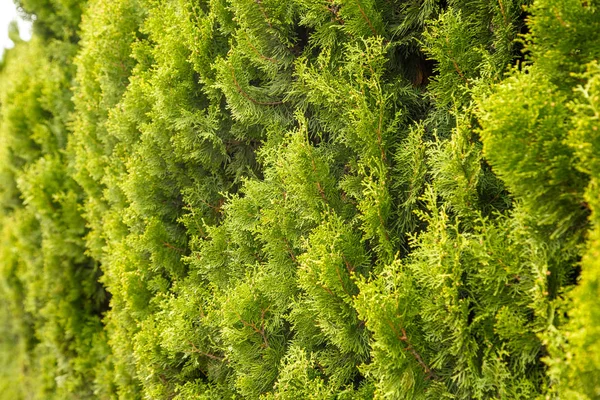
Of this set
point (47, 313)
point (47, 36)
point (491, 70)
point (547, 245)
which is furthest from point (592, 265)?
point (47, 36)

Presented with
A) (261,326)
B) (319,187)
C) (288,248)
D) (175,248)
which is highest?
(175,248)

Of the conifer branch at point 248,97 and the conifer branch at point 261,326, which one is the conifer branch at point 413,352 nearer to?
the conifer branch at point 261,326

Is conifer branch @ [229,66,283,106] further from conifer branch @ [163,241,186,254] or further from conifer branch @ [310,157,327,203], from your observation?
conifer branch @ [163,241,186,254]

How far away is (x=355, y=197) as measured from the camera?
323cm

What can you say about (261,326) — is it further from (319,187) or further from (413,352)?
(413,352)

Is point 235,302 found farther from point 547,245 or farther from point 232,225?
point 547,245

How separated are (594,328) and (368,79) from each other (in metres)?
1.81

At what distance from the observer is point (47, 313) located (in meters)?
7.90

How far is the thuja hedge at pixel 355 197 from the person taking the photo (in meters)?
2.20

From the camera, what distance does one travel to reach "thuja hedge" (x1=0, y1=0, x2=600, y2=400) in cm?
220

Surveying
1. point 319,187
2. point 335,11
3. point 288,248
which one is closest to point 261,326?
point 288,248

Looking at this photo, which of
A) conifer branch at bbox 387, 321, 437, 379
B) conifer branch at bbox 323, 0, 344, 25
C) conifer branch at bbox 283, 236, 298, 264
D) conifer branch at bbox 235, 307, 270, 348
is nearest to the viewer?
conifer branch at bbox 387, 321, 437, 379

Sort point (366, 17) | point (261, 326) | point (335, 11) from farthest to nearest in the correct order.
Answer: point (261, 326) → point (335, 11) → point (366, 17)

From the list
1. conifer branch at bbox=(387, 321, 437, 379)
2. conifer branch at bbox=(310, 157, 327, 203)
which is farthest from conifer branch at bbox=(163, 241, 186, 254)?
conifer branch at bbox=(387, 321, 437, 379)
